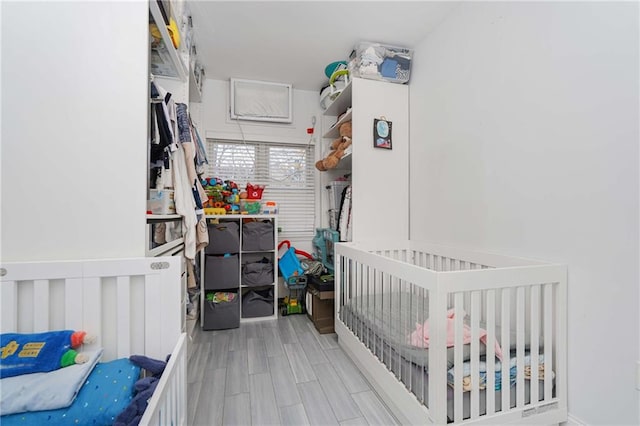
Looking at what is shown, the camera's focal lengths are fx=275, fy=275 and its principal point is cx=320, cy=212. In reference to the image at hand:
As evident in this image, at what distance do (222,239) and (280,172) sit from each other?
3.35 ft

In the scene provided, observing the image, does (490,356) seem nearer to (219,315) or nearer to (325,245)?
(325,245)

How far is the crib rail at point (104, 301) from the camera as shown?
91 centimetres

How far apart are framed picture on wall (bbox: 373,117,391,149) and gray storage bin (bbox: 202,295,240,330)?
6.05ft

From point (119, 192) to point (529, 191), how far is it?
1.79 meters

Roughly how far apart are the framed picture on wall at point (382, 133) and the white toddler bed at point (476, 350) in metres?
1.11

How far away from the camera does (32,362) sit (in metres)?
0.79

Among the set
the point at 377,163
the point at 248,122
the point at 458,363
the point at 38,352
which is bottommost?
the point at 458,363

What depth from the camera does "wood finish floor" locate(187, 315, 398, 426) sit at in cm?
132

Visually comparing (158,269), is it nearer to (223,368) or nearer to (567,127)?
(223,368)

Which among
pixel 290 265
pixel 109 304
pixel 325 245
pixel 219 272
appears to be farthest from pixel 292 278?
pixel 109 304

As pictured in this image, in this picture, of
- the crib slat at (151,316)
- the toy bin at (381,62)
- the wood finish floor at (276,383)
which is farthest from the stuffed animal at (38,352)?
the toy bin at (381,62)

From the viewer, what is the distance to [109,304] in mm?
993

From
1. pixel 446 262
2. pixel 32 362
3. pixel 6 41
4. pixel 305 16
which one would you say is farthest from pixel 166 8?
pixel 446 262

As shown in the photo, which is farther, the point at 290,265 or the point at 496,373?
the point at 290,265
